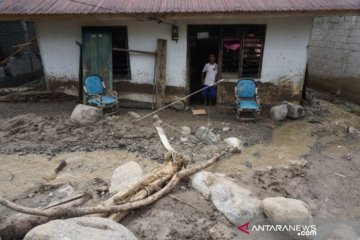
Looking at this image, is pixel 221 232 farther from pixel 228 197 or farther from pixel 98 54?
pixel 98 54

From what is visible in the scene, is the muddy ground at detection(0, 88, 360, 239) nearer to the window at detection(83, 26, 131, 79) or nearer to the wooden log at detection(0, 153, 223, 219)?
the wooden log at detection(0, 153, 223, 219)

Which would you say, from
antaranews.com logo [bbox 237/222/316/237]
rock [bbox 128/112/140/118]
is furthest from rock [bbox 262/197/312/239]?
rock [bbox 128/112/140/118]

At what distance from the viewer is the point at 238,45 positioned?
9.02m

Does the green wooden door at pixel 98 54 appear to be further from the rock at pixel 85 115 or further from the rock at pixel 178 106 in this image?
the rock at pixel 178 106

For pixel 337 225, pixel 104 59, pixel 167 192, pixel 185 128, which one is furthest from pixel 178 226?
pixel 104 59

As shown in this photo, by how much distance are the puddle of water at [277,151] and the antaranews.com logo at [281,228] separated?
1447 millimetres

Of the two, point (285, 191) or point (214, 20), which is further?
point (214, 20)

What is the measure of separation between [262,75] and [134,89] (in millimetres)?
4236

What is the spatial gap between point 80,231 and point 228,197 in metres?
2.45

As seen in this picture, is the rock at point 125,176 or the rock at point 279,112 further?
the rock at point 279,112

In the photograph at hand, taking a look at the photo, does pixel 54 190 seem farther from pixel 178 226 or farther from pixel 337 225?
pixel 337 225

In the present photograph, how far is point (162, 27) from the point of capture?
8.79 metres

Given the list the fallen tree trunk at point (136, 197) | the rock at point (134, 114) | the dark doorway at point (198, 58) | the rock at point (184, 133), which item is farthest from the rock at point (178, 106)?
the fallen tree trunk at point (136, 197)

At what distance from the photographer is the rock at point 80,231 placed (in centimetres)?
335
